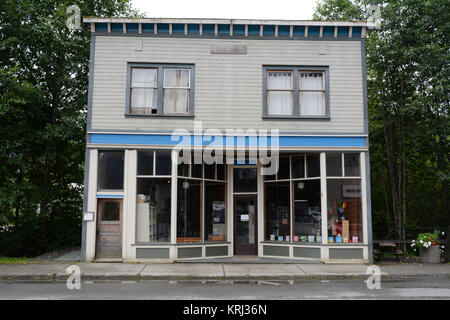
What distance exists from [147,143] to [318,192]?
6.27 metres

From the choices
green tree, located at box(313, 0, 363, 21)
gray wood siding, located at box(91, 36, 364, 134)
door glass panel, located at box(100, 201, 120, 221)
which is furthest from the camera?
green tree, located at box(313, 0, 363, 21)

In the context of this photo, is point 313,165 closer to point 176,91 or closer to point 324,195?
point 324,195

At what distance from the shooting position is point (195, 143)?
47.2 feet

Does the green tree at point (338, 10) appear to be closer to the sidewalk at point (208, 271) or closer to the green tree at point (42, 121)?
the green tree at point (42, 121)

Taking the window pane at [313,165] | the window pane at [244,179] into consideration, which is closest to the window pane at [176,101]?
the window pane at [244,179]

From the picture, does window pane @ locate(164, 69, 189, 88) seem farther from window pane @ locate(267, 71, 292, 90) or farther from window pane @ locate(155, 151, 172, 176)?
window pane @ locate(267, 71, 292, 90)

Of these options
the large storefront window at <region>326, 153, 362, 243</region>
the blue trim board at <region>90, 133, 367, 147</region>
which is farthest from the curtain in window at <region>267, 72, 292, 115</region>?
the large storefront window at <region>326, 153, 362, 243</region>

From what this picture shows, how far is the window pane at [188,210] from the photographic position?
14.4 metres

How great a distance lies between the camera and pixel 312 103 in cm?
1494

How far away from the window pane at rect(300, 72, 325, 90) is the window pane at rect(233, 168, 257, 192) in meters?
3.69

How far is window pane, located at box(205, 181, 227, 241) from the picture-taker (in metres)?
15.1

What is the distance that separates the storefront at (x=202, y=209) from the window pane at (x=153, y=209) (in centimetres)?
3

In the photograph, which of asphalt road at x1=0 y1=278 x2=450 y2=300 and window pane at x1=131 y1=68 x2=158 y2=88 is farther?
window pane at x1=131 y1=68 x2=158 y2=88

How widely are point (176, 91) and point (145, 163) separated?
2.81m
